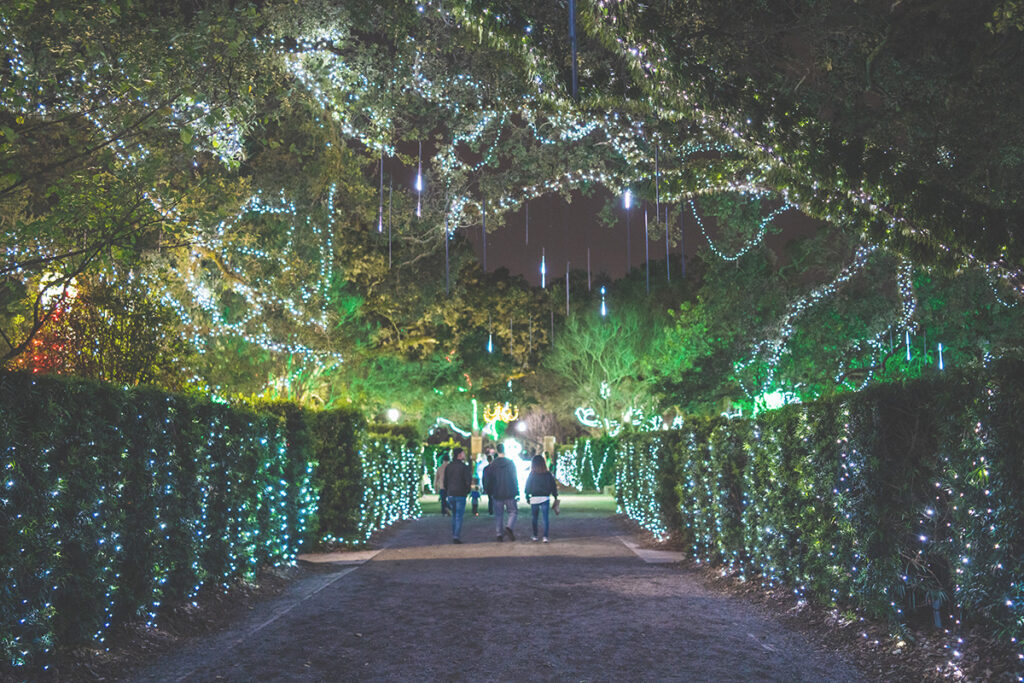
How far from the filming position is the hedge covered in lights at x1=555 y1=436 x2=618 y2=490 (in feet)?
138

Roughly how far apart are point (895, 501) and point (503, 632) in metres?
3.59

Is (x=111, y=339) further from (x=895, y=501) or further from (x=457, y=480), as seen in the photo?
(x=895, y=501)

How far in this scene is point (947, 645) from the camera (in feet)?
21.6

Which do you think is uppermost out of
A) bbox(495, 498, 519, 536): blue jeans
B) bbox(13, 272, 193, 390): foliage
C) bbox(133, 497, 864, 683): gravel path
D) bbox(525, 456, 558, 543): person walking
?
bbox(13, 272, 193, 390): foliage

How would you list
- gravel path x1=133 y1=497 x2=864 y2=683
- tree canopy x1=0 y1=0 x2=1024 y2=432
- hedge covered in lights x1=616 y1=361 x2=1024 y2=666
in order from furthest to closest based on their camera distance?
tree canopy x1=0 y1=0 x2=1024 y2=432, gravel path x1=133 y1=497 x2=864 y2=683, hedge covered in lights x1=616 y1=361 x2=1024 y2=666

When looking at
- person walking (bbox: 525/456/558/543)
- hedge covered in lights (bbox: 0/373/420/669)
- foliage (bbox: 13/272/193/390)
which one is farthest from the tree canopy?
person walking (bbox: 525/456/558/543)

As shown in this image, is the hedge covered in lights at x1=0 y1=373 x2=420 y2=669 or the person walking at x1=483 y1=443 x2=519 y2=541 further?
the person walking at x1=483 y1=443 x2=519 y2=541

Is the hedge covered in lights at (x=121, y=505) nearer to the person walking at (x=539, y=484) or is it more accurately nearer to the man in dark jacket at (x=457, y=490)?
the man in dark jacket at (x=457, y=490)

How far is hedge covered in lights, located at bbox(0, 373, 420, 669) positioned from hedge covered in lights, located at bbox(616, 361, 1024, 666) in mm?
6259

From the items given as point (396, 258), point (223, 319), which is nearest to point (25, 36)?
point (223, 319)

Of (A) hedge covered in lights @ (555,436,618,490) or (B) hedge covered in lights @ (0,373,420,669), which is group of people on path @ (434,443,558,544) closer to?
(B) hedge covered in lights @ (0,373,420,669)

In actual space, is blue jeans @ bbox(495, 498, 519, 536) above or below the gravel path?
above

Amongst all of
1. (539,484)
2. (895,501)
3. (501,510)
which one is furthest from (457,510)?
(895,501)

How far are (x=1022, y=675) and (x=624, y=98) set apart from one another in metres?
7.54
